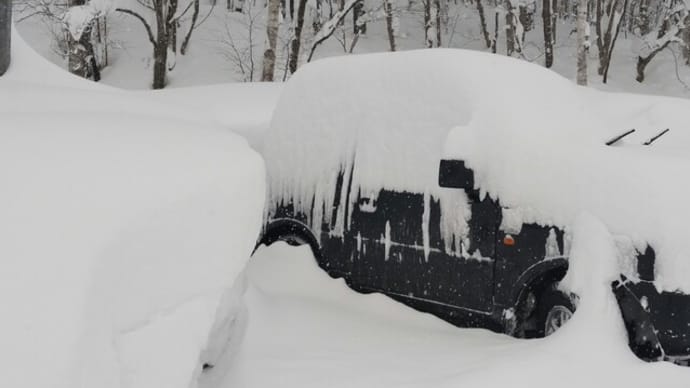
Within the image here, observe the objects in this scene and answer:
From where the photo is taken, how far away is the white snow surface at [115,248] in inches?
68.2

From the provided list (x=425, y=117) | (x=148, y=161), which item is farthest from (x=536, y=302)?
(x=148, y=161)

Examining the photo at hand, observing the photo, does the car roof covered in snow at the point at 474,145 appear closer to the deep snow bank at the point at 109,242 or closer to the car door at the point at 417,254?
the car door at the point at 417,254

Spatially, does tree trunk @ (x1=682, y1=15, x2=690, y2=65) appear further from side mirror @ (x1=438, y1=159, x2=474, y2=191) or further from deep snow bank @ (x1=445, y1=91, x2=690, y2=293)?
side mirror @ (x1=438, y1=159, x2=474, y2=191)

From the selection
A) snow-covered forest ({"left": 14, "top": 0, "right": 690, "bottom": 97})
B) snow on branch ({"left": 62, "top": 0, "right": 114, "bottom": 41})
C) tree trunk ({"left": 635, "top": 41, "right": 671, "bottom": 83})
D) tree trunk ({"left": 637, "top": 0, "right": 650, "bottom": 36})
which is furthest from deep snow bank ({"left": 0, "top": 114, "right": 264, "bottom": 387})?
tree trunk ({"left": 637, "top": 0, "right": 650, "bottom": 36})

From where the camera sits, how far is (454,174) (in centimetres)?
431

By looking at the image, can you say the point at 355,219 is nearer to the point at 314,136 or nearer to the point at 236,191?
the point at 314,136

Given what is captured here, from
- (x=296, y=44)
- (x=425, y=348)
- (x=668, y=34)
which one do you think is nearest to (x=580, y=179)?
(x=425, y=348)

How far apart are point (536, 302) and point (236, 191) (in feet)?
8.20

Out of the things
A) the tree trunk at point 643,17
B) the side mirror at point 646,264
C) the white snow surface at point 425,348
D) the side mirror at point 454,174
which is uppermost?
the tree trunk at point 643,17

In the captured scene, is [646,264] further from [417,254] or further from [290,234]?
[290,234]

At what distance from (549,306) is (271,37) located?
33.9ft

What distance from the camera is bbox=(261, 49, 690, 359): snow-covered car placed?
12.6 feet

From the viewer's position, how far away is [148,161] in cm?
244

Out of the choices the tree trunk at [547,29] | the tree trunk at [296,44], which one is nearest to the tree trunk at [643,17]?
the tree trunk at [547,29]
